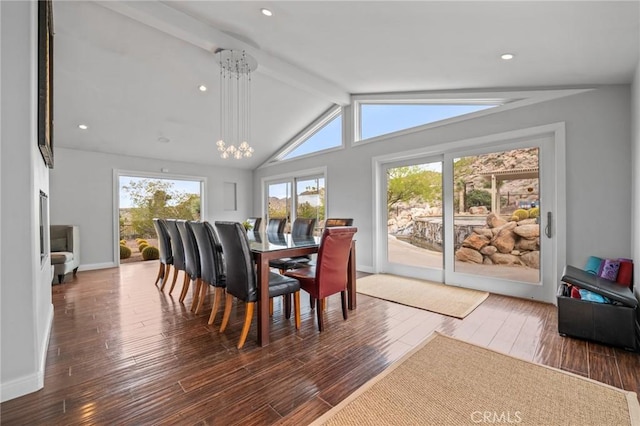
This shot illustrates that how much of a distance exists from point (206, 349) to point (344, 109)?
178 inches

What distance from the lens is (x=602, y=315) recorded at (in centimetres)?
220

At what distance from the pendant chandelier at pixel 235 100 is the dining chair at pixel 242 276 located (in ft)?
6.04

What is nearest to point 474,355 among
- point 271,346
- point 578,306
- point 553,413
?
point 553,413

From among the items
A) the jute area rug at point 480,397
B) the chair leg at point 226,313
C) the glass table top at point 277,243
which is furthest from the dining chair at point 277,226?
the jute area rug at point 480,397

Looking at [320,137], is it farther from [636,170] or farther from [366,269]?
[636,170]

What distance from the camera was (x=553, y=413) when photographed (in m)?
1.47

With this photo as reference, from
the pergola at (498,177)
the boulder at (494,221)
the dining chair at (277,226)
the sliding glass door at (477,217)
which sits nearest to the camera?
the sliding glass door at (477,217)

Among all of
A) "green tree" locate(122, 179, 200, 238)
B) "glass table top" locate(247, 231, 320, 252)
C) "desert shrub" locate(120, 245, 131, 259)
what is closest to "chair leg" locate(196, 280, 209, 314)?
"glass table top" locate(247, 231, 320, 252)

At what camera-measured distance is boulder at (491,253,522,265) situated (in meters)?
3.48

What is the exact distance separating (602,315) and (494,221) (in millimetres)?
1565

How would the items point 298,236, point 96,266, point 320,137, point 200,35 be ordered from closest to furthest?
1. point 200,35
2. point 298,236
3. point 96,266
4. point 320,137

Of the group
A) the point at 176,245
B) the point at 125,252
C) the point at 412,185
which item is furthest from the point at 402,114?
the point at 125,252

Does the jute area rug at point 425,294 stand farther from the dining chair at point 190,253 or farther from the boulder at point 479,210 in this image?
the dining chair at point 190,253

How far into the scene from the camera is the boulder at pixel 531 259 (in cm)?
333
